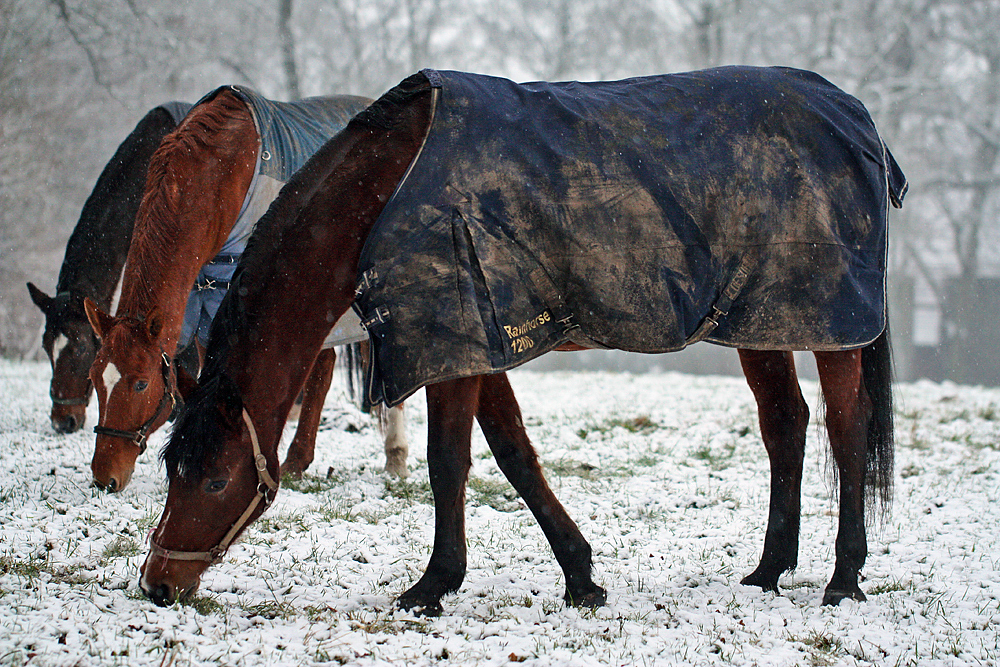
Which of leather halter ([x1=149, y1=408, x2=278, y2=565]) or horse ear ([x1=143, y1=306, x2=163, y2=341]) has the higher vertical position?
horse ear ([x1=143, y1=306, x2=163, y2=341])

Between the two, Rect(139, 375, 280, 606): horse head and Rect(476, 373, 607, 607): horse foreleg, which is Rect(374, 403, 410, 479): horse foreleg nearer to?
Rect(476, 373, 607, 607): horse foreleg

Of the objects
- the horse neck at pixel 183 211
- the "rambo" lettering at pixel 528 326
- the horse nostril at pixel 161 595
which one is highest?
the horse neck at pixel 183 211

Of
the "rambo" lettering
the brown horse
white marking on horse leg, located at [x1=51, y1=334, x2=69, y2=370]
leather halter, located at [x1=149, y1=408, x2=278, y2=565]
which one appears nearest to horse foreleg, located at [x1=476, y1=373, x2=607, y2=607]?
the "rambo" lettering

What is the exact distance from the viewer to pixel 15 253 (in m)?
11.5

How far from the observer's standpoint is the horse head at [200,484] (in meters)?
2.28

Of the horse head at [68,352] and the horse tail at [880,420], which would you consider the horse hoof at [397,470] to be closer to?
the horse head at [68,352]

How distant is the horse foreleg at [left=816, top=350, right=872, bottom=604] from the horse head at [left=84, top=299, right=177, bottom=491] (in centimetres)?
272

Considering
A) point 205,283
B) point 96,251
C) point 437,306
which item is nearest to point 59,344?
point 96,251

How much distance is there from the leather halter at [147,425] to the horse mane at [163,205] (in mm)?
321

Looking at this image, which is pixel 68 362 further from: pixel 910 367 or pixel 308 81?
pixel 910 367

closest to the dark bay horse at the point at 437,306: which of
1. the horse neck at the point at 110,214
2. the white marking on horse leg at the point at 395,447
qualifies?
the white marking on horse leg at the point at 395,447

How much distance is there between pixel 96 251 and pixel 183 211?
160 cm

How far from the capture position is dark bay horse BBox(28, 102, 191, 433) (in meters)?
4.70

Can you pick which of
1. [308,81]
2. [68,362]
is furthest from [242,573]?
[308,81]
